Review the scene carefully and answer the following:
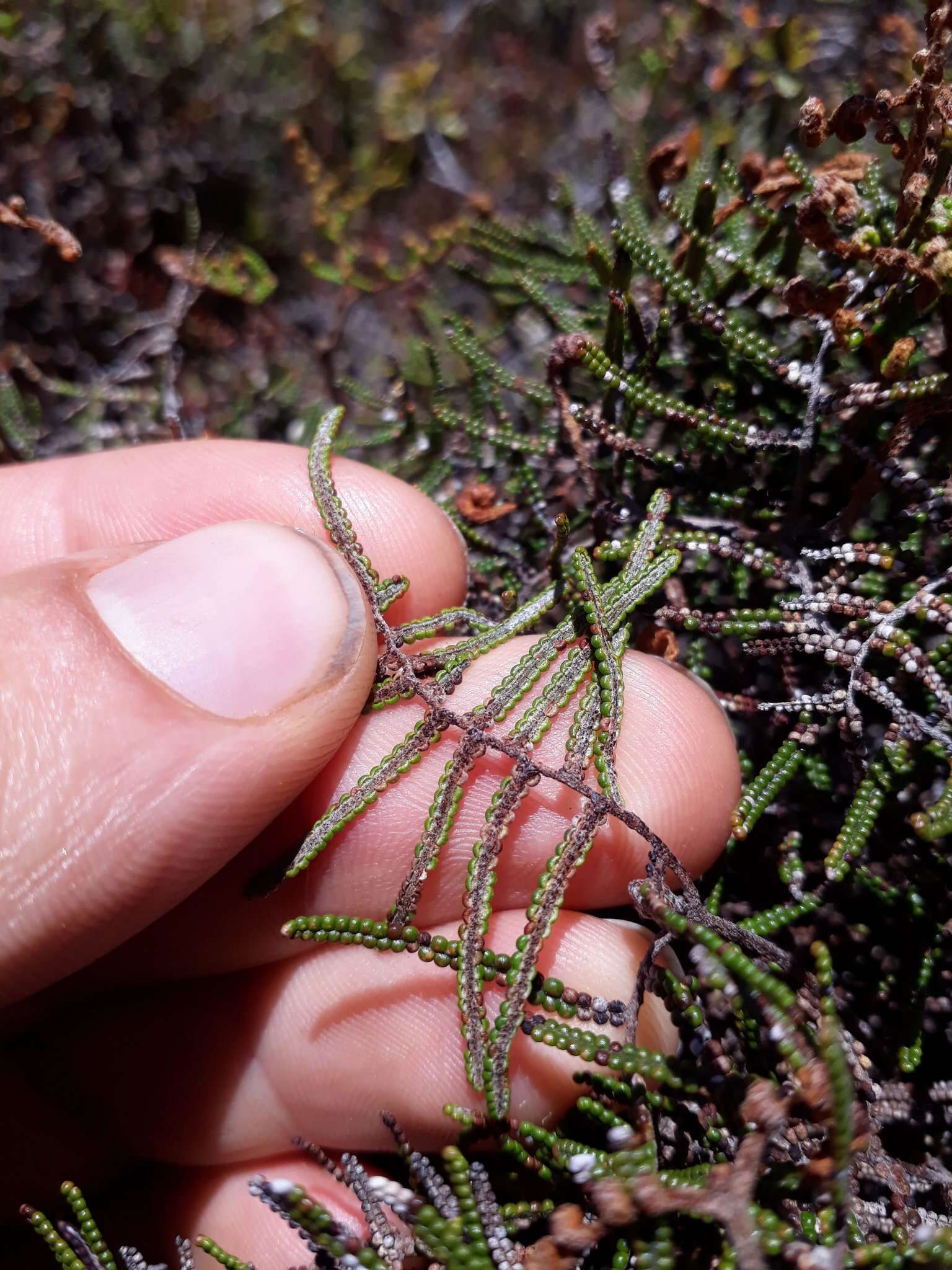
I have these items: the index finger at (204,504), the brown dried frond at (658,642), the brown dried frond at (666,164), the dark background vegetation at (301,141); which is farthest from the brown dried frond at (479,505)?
the dark background vegetation at (301,141)

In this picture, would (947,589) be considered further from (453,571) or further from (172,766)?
(172,766)

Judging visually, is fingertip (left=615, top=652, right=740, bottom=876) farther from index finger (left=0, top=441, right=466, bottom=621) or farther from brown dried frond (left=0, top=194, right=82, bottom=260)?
brown dried frond (left=0, top=194, right=82, bottom=260)

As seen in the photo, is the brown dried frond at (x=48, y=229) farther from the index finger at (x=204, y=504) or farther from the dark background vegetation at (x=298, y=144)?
the dark background vegetation at (x=298, y=144)

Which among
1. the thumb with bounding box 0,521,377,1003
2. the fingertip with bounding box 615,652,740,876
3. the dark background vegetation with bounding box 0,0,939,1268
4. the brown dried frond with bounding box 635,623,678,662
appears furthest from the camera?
the dark background vegetation with bounding box 0,0,939,1268

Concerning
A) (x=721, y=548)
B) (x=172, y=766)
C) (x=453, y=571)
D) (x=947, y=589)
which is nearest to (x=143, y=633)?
(x=172, y=766)

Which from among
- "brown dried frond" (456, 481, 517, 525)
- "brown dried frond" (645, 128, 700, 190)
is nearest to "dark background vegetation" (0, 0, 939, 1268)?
"brown dried frond" (645, 128, 700, 190)

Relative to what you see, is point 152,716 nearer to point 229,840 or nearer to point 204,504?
point 229,840

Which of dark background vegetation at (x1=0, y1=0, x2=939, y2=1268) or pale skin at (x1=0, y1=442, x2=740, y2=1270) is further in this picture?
dark background vegetation at (x1=0, y1=0, x2=939, y2=1268)
